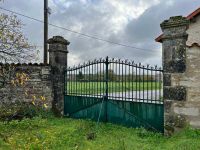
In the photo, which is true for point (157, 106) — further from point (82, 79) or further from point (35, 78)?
point (35, 78)

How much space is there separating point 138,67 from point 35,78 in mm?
4490

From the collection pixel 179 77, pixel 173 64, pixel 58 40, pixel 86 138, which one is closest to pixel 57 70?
pixel 58 40

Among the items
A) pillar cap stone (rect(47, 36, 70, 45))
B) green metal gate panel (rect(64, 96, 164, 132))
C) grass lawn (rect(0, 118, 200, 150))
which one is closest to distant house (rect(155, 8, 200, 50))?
pillar cap stone (rect(47, 36, 70, 45))

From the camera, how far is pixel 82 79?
11.0m

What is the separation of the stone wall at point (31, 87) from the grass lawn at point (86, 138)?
1.46 meters

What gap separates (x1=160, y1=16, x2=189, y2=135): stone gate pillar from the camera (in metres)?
7.96

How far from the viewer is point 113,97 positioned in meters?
9.80

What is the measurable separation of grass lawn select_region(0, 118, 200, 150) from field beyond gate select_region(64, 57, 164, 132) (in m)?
0.45

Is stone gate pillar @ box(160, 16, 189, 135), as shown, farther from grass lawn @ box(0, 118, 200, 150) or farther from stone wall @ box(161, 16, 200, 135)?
grass lawn @ box(0, 118, 200, 150)

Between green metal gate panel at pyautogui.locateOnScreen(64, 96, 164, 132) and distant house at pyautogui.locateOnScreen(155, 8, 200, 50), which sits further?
distant house at pyautogui.locateOnScreen(155, 8, 200, 50)

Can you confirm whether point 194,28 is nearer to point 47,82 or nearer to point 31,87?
point 47,82

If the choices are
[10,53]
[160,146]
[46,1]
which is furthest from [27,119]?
[46,1]

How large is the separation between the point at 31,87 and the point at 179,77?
6.08m

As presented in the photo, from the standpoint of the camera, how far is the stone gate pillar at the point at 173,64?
7.96 m
